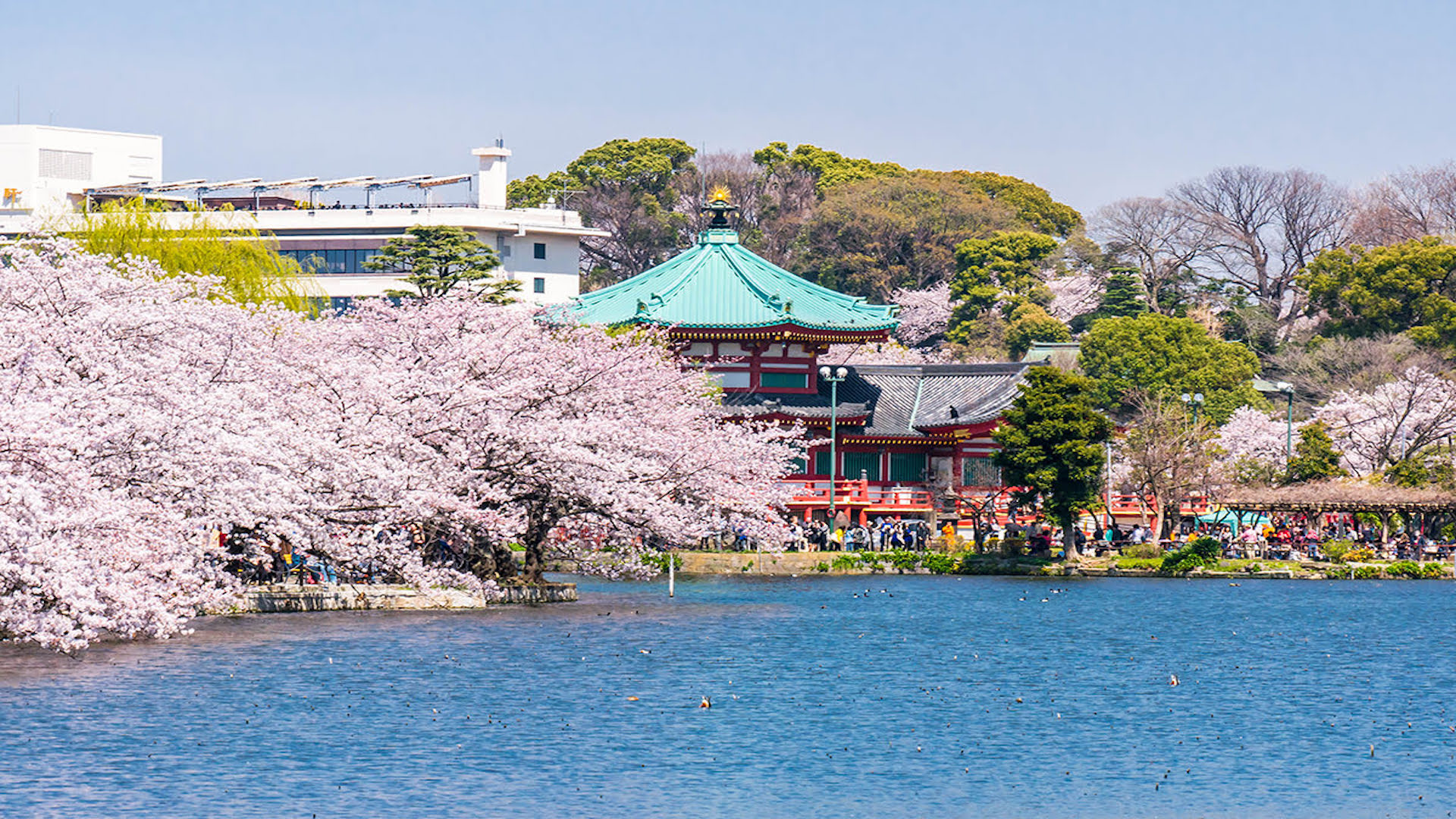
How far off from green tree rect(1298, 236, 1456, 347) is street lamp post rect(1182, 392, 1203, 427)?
455 inches

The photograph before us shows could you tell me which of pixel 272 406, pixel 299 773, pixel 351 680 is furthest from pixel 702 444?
pixel 299 773

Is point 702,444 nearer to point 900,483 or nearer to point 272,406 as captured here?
→ point 272,406

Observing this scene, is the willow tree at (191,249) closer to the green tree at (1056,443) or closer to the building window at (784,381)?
the building window at (784,381)

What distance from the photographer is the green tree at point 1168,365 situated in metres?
86.8

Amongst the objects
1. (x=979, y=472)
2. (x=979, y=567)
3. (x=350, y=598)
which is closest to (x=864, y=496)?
(x=979, y=472)

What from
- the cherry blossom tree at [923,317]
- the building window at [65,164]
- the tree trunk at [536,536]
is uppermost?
the building window at [65,164]

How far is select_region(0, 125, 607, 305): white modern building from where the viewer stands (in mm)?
109625

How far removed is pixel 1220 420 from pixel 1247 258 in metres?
28.6

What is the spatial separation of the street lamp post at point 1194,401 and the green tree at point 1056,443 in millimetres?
13454

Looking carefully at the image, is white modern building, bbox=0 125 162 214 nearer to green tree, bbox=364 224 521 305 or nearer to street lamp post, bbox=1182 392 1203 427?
green tree, bbox=364 224 521 305

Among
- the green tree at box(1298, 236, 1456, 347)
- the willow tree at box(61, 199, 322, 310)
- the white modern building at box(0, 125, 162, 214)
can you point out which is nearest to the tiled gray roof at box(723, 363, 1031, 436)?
the willow tree at box(61, 199, 322, 310)

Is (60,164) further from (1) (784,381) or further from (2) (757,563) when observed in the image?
(2) (757,563)

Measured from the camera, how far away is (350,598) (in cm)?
4388

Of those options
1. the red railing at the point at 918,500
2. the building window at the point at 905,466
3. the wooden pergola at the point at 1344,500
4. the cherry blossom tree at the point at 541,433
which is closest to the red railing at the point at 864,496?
the red railing at the point at 918,500
